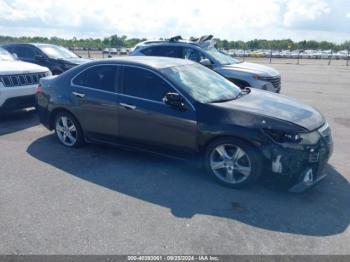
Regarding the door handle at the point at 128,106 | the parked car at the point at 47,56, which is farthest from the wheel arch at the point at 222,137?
the parked car at the point at 47,56

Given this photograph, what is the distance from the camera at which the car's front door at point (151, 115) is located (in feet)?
14.3

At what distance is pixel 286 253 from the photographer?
2973mm

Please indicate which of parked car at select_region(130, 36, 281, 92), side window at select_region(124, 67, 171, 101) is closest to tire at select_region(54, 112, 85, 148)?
side window at select_region(124, 67, 171, 101)

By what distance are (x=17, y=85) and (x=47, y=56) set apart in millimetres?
4121

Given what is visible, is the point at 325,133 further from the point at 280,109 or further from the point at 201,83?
the point at 201,83

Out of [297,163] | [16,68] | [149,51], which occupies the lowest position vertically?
[297,163]

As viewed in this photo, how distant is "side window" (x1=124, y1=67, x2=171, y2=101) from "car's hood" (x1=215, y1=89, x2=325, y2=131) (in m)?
0.83

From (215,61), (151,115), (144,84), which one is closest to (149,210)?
(151,115)

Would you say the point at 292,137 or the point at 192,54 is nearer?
the point at 292,137

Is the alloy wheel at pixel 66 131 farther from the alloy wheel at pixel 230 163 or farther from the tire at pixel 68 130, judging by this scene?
the alloy wheel at pixel 230 163

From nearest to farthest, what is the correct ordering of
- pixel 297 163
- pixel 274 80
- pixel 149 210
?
pixel 149 210 → pixel 297 163 → pixel 274 80

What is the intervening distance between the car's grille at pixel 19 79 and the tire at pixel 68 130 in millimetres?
2057

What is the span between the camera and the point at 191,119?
429cm

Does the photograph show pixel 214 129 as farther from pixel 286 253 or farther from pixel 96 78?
pixel 96 78
